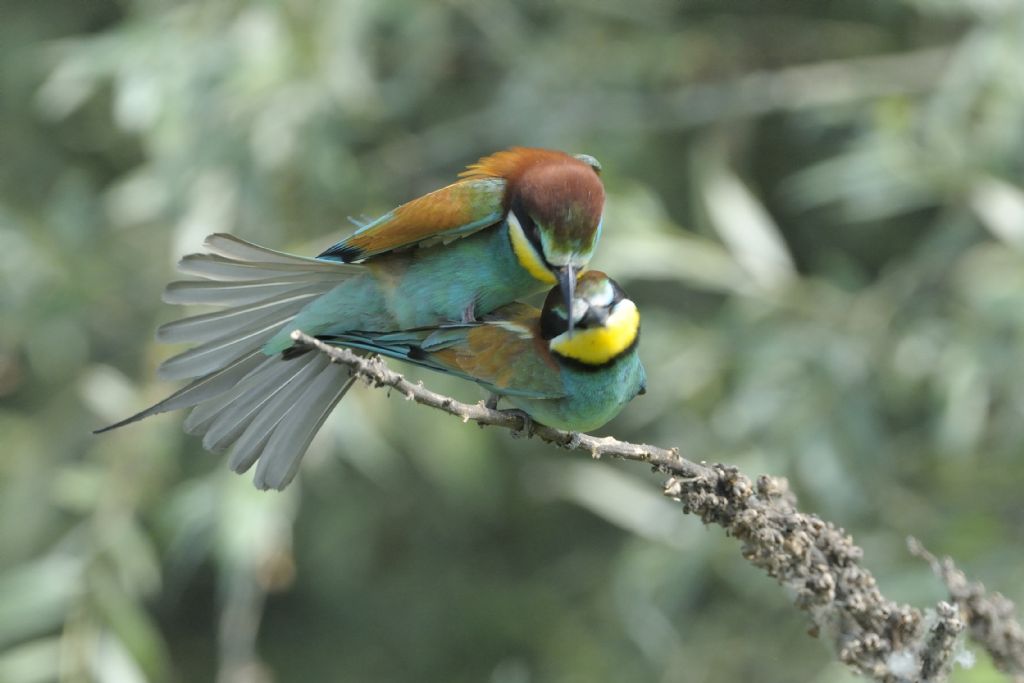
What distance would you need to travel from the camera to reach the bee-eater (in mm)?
1560

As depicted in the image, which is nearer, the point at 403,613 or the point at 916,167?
the point at 916,167

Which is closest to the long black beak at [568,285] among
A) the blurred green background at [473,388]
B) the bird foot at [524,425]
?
the bird foot at [524,425]

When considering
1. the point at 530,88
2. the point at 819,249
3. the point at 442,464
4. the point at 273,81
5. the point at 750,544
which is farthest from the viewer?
the point at 819,249

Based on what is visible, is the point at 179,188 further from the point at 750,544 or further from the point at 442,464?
the point at 750,544

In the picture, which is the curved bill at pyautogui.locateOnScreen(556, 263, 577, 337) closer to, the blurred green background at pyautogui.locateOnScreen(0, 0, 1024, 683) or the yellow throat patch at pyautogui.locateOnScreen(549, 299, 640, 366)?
the yellow throat patch at pyautogui.locateOnScreen(549, 299, 640, 366)

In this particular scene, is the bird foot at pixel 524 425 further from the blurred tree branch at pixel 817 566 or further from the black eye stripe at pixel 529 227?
the black eye stripe at pixel 529 227

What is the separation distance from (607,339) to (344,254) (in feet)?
1.59

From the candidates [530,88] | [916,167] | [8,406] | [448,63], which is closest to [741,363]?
[916,167]

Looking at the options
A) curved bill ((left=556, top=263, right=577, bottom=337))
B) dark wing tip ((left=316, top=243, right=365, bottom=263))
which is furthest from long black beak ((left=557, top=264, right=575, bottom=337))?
dark wing tip ((left=316, top=243, right=365, bottom=263))

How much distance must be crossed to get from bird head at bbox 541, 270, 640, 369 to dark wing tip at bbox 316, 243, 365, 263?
15.5 inches

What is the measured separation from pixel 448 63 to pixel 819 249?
1.40 meters

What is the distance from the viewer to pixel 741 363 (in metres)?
A: 3.58

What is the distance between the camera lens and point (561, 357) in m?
1.58

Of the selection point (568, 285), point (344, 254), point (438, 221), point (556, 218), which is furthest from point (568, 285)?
point (344, 254)
